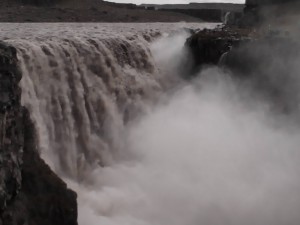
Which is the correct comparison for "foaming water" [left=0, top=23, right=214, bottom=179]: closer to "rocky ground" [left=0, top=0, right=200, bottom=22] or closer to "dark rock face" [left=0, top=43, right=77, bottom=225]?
"dark rock face" [left=0, top=43, right=77, bottom=225]

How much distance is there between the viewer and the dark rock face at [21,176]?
11.1 metres

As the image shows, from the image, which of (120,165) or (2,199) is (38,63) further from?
(2,199)

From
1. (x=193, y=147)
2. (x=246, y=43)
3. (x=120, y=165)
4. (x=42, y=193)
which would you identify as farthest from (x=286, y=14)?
(x=42, y=193)

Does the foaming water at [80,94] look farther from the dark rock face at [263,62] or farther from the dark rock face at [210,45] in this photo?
the dark rock face at [263,62]

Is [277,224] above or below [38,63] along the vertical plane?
below

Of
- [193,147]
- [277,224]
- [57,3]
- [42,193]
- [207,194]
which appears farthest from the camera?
[57,3]

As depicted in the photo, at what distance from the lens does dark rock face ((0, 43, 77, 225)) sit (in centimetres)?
1115

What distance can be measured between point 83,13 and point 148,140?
109 feet

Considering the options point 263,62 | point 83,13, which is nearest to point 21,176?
point 263,62

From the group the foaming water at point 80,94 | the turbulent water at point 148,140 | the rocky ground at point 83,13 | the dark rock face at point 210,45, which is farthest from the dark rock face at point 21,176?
the rocky ground at point 83,13

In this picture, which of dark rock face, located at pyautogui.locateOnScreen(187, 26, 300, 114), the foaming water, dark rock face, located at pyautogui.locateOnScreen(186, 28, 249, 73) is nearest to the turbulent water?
the foaming water

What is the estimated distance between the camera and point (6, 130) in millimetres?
11281

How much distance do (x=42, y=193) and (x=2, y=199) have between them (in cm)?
151

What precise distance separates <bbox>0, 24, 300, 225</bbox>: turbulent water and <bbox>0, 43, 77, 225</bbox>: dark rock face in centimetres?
229
